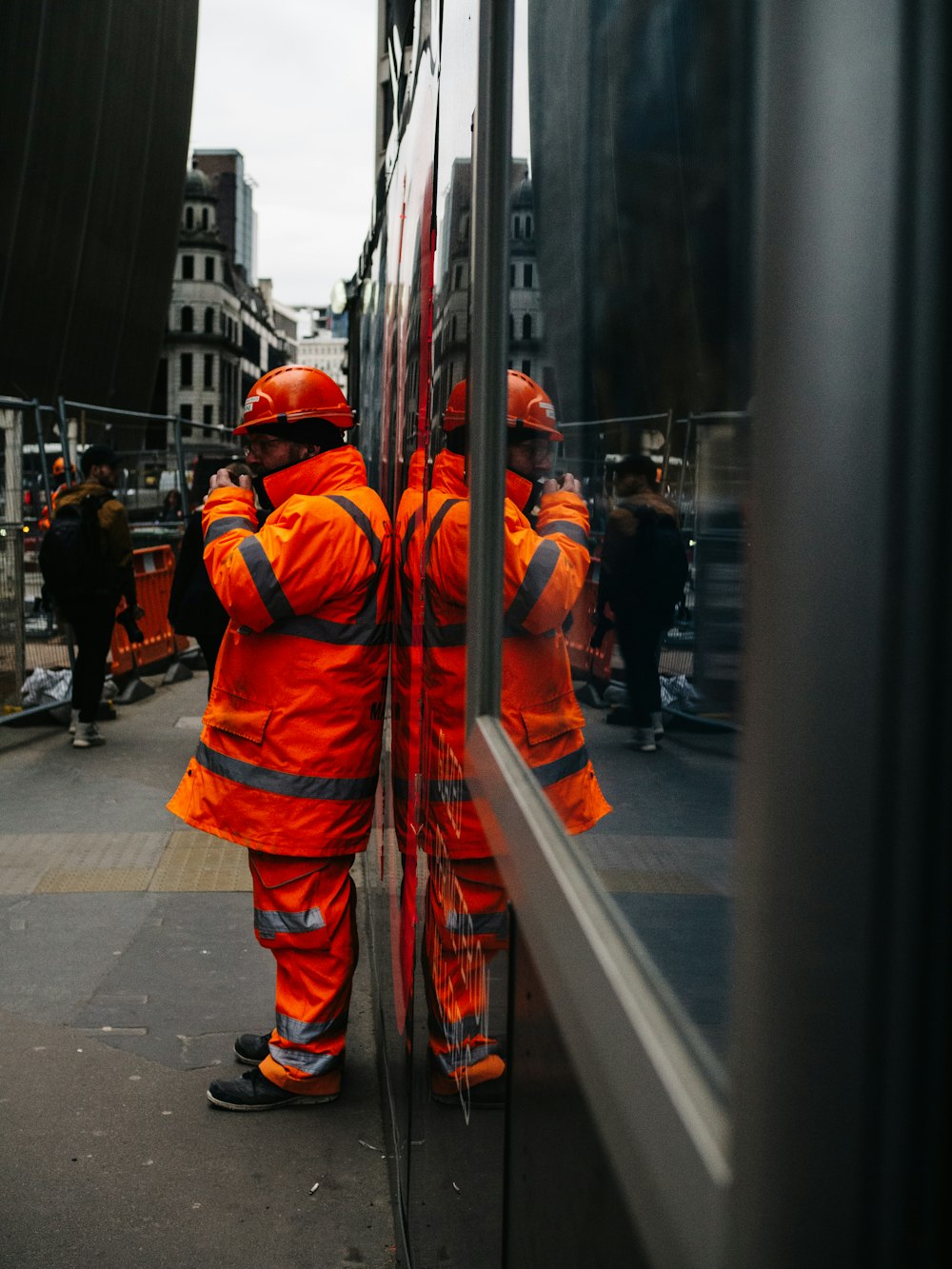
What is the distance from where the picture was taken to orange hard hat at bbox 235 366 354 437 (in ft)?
11.8

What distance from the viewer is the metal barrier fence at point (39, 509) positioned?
8.99 meters

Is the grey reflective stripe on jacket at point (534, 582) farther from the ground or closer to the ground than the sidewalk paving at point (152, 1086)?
farther from the ground

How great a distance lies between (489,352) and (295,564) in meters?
1.91

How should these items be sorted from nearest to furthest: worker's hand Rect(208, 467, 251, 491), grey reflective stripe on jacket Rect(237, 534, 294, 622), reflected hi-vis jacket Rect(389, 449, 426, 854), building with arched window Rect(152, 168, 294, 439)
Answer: reflected hi-vis jacket Rect(389, 449, 426, 854), grey reflective stripe on jacket Rect(237, 534, 294, 622), worker's hand Rect(208, 467, 251, 491), building with arched window Rect(152, 168, 294, 439)

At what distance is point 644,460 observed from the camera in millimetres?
894

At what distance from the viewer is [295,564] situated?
3.30m

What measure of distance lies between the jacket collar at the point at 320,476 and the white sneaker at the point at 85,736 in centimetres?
555

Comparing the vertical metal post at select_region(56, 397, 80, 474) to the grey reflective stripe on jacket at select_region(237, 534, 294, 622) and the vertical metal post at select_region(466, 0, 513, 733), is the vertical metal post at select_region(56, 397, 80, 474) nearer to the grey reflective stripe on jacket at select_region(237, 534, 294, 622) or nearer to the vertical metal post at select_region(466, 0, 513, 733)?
the grey reflective stripe on jacket at select_region(237, 534, 294, 622)

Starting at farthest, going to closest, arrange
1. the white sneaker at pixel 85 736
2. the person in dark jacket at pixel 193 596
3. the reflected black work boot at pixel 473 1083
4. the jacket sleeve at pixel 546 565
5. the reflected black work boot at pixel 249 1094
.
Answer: the white sneaker at pixel 85 736 < the person in dark jacket at pixel 193 596 < the reflected black work boot at pixel 249 1094 < the reflected black work boot at pixel 473 1083 < the jacket sleeve at pixel 546 565

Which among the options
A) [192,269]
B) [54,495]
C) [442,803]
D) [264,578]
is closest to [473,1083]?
[442,803]

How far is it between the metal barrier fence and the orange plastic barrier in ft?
0.05

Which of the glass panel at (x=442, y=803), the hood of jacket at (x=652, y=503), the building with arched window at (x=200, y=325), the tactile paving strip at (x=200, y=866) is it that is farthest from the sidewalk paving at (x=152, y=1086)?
the building with arched window at (x=200, y=325)

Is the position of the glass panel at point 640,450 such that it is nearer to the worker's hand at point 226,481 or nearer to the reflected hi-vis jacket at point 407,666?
the reflected hi-vis jacket at point 407,666

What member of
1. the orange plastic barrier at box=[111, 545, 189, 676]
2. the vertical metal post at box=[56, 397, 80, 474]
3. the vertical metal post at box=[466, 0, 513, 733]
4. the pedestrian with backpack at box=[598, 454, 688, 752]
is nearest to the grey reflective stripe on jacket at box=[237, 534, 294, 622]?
the vertical metal post at box=[466, 0, 513, 733]
